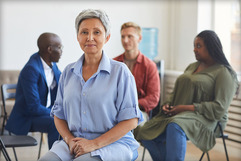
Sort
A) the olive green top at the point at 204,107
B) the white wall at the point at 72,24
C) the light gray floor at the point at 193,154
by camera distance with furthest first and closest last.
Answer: the white wall at the point at 72,24 < the light gray floor at the point at 193,154 < the olive green top at the point at 204,107

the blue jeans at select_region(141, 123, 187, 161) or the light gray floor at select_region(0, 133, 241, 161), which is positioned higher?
the blue jeans at select_region(141, 123, 187, 161)

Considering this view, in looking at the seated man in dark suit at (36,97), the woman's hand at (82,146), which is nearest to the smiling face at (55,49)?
the seated man in dark suit at (36,97)

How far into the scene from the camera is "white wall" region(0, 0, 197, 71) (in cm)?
504

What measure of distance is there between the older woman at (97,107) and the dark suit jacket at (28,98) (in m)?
1.07

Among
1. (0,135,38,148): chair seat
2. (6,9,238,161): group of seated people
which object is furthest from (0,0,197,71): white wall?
(0,135,38,148): chair seat

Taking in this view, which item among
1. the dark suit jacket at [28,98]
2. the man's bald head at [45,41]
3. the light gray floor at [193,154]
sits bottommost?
the light gray floor at [193,154]

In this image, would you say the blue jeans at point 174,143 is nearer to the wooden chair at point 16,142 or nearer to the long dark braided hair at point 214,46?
the long dark braided hair at point 214,46

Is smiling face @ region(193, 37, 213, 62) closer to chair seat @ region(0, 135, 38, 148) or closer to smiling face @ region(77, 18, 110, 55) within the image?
smiling face @ region(77, 18, 110, 55)

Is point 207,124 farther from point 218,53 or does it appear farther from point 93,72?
point 93,72

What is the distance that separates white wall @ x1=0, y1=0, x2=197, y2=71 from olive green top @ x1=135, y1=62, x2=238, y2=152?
6.60 feet

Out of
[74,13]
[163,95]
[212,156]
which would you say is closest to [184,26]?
[163,95]

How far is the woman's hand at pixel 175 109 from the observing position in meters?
3.03

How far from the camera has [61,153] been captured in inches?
73.8

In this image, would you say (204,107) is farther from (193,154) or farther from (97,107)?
(97,107)
